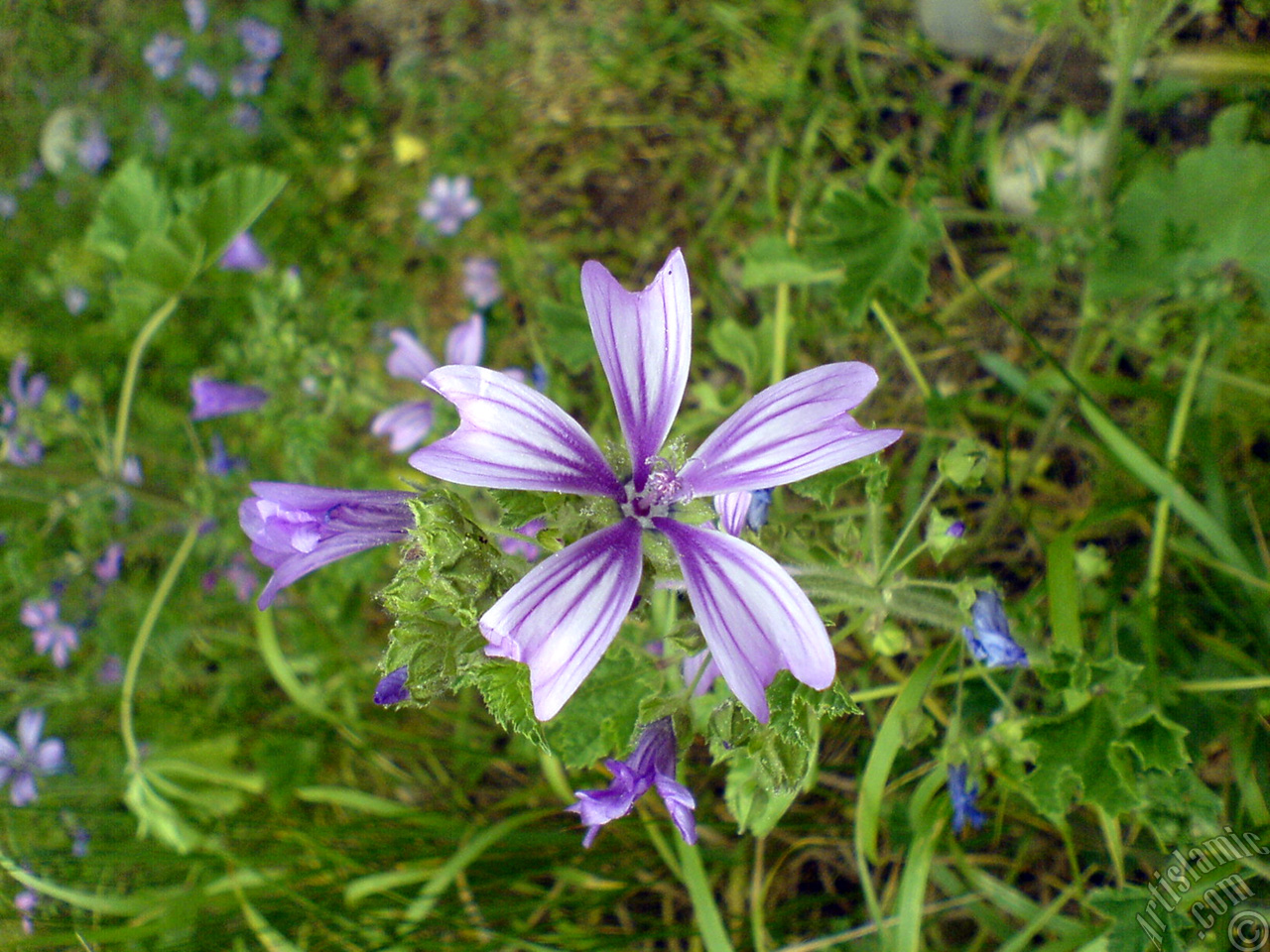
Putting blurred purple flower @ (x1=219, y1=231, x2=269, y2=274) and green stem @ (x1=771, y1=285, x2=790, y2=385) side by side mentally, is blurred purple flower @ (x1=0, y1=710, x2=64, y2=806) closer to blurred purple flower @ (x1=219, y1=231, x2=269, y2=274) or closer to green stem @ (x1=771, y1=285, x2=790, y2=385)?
blurred purple flower @ (x1=219, y1=231, x2=269, y2=274)

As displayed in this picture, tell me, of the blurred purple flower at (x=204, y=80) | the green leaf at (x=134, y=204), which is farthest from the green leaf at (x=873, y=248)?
the blurred purple flower at (x=204, y=80)

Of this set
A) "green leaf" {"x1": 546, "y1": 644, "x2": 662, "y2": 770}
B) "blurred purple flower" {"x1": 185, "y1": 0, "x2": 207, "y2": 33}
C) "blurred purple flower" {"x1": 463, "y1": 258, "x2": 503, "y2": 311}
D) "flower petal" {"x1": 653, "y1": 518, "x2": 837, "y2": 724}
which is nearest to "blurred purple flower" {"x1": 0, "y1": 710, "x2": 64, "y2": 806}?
"blurred purple flower" {"x1": 463, "y1": 258, "x2": 503, "y2": 311}

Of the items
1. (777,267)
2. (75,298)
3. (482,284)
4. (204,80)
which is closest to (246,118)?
(204,80)

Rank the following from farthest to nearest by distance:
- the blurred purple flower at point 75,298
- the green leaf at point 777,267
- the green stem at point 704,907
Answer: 1. the blurred purple flower at point 75,298
2. the green leaf at point 777,267
3. the green stem at point 704,907

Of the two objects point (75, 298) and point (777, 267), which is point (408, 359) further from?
point (75, 298)

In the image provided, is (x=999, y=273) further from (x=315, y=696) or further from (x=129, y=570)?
(x=129, y=570)

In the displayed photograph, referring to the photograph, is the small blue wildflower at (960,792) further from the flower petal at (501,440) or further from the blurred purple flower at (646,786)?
the flower petal at (501,440)
